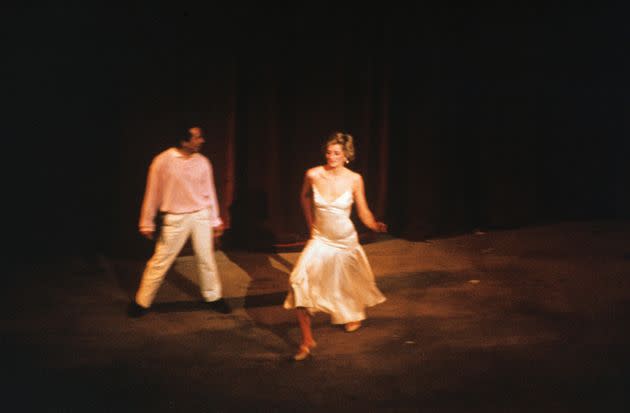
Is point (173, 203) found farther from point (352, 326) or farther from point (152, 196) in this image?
point (352, 326)

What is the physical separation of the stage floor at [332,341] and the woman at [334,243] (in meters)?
0.35

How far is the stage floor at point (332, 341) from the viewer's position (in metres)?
Result: 4.88

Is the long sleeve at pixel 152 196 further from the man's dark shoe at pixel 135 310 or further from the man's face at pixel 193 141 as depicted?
the man's dark shoe at pixel 135 310

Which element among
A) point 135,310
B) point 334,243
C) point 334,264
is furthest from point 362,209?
point 135,310

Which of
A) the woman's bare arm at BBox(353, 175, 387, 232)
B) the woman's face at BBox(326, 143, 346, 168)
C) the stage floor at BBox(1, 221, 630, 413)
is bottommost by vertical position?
the stage floor at BBox(1, 221, 630, 413)

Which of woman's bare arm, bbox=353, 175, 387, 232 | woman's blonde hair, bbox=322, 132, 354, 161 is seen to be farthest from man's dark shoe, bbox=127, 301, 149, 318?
woman's blonde hair, bbox=322, 132, 354, 161

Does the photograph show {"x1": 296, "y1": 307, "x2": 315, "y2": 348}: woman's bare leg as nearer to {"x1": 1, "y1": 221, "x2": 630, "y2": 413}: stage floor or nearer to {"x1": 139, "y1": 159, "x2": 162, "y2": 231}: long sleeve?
{"x1": 1, "y1": 221, "x2": 630, "y2": 413}: stage floor

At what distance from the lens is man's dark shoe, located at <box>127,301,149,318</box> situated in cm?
646

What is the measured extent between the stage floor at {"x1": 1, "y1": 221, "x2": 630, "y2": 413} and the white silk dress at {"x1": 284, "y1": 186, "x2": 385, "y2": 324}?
31 centimetres

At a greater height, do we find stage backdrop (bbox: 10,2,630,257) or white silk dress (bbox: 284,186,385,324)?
stage backdrop (bbox: 10,2,630,257)

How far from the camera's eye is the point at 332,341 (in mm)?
5953

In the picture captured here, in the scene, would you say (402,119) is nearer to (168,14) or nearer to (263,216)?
(263,216)

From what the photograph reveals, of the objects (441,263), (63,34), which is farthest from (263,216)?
(63,34)

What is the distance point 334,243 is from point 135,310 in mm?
2019
